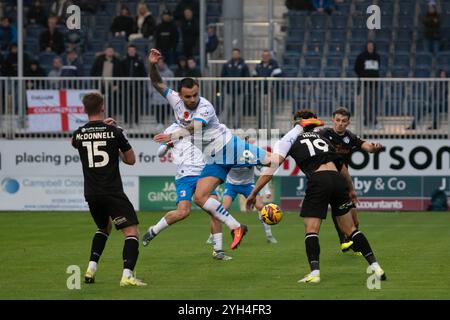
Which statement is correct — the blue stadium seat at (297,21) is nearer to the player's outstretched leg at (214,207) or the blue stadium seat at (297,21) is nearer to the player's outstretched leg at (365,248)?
the player's outstretched leg at (214,207)

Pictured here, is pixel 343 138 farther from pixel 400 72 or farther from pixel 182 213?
pixel 400 72

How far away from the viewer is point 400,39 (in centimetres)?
3133

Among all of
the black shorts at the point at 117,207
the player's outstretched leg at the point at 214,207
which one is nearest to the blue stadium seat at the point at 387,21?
the player's outstretched leg at the point at 214,207

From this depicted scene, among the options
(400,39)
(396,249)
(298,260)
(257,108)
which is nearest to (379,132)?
(257,108)

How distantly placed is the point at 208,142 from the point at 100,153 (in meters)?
3.96

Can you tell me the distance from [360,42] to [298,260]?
49.8 ft

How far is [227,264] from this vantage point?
52.6 feet

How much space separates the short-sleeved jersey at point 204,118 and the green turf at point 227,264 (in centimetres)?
163

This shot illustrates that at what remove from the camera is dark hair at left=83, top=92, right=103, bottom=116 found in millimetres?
13336

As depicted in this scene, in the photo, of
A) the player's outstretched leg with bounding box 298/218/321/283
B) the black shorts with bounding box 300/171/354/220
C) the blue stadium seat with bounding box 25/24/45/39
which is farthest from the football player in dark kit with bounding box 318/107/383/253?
the blue stadium seat with bounding box 25/24/45/39

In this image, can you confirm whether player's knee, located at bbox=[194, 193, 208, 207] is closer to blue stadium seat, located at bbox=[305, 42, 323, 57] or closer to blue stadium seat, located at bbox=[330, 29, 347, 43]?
blue stadium seat, located at bbox=[305, 42, 323, 57]

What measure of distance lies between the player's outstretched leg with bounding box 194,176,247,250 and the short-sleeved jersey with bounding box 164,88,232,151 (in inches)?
27.1

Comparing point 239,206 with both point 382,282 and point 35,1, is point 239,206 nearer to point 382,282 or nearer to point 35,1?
point 35,1

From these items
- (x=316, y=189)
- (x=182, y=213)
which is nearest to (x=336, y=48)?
(x=182, y=213)
